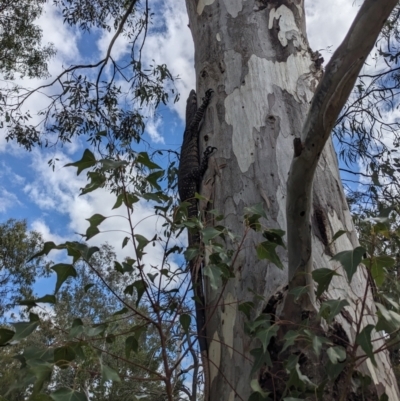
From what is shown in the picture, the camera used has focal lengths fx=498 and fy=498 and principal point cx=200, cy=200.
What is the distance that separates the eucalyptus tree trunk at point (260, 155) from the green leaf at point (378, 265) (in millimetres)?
70

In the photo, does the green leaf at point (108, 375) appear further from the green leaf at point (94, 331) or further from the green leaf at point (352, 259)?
the green leaf at point (352, 259)

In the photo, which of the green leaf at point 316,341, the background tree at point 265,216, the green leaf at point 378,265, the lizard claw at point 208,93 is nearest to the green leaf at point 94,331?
the background tree at point 265,216

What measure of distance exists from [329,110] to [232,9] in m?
1.14

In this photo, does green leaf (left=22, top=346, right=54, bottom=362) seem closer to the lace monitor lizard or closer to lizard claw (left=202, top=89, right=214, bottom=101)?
the lace monitor lizard

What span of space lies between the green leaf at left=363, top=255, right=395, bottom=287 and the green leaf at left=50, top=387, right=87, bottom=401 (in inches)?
22.4

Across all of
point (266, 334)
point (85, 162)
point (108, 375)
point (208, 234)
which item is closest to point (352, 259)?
point (266, 334)

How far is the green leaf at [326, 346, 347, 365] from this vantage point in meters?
0.88

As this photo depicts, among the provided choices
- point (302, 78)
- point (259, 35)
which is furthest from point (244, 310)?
point (259, 35)

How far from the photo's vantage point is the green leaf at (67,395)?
2.67ft

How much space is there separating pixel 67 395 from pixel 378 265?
0.61 meters

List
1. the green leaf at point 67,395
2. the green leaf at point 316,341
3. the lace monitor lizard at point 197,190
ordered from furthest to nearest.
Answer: the lace monitor lizard at point 197,190 < the green leaf at point 316,341 < the green leaf at point 67,395

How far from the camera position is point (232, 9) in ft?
6.38

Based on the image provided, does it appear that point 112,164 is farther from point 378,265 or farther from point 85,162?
point 378,265

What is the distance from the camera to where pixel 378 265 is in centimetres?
96
